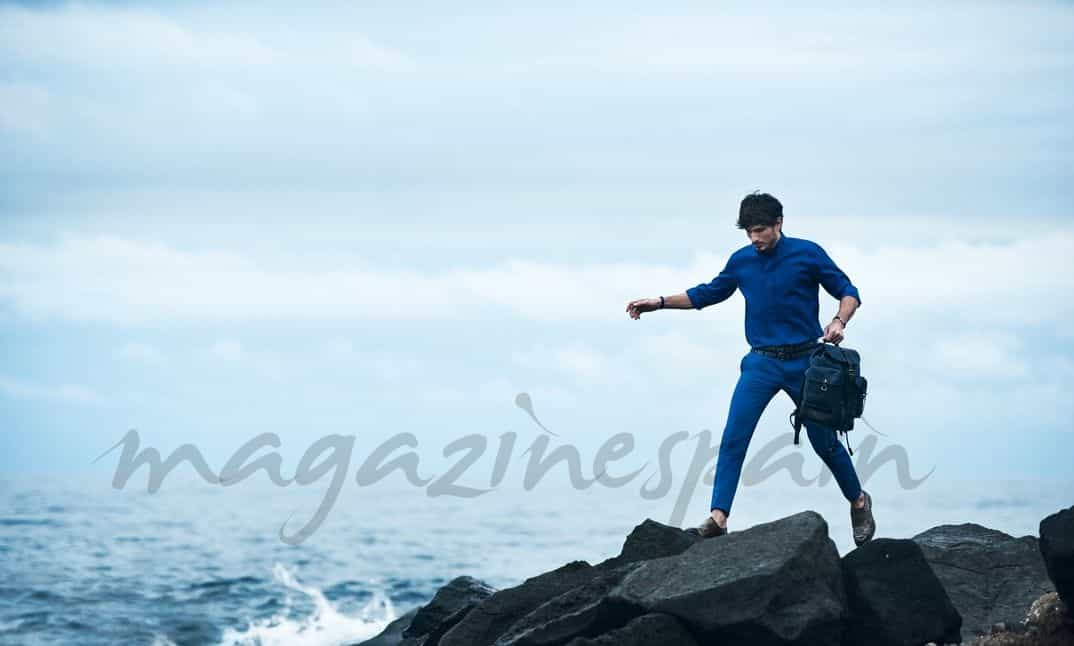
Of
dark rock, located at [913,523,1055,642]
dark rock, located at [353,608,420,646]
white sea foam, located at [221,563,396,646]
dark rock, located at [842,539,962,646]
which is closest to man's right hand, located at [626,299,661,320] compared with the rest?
dark rock, located at [842,539,962,646]

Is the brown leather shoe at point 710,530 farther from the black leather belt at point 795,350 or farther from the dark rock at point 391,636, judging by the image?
the dark rock at point 391,636

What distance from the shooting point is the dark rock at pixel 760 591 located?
23.8 ft

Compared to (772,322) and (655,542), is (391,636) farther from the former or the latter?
(772,322)

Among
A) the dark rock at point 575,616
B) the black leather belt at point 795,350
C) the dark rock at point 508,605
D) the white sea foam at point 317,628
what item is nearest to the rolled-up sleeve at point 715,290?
the black leather belt at point 795,350

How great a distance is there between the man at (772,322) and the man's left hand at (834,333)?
64 millimetres

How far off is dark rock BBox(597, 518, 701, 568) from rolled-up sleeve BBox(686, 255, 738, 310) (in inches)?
61.2

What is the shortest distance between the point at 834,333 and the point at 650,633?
2268mm

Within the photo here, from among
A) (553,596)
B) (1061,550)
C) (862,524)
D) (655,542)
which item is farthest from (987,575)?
(553,596)

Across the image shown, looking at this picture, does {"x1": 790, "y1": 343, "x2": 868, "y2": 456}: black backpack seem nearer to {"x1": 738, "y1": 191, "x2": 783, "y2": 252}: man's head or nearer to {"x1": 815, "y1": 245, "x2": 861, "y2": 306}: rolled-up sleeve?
{"x1": 815, "y1": 245, "x2": 861, "y2": 306}: rolled-up sleeve

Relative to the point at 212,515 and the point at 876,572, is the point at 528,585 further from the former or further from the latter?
the point at 212,515

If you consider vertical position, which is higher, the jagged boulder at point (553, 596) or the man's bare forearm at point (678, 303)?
the man's bare forearm at point (678, 303)

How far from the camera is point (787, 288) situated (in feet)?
27.7

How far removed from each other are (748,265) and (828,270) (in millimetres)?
528

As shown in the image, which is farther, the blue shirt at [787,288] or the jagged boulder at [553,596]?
the blue shirt at [787,288]
